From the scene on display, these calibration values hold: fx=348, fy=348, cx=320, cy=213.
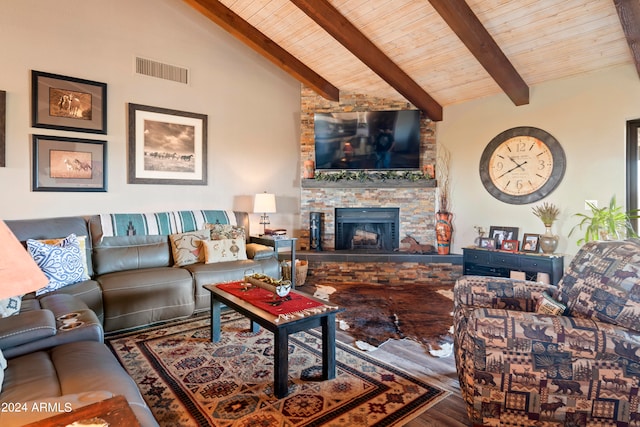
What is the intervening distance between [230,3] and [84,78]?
1.88 m

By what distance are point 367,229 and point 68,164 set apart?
155 inches

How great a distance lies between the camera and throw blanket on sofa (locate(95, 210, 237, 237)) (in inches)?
145

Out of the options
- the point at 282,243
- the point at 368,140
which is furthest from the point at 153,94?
the point at 368,140

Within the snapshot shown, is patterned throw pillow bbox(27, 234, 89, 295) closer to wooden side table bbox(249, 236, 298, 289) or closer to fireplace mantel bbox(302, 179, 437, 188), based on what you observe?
wooden side table bbox(249, 236, 298, 289)

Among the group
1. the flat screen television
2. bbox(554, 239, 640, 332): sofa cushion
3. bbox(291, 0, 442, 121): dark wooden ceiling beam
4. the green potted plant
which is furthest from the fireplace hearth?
bbox(554, 239, 640, 332): sofa cushion

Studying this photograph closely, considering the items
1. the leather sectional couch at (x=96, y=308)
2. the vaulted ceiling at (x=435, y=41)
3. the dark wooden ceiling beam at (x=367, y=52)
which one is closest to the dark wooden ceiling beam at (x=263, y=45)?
the vaulted ceiling at (x=435, y=41)

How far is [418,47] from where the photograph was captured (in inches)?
158

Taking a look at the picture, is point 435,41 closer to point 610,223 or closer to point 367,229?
point 610,223

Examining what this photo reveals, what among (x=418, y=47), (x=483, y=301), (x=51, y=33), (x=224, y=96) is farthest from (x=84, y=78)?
(x=483, y=301)

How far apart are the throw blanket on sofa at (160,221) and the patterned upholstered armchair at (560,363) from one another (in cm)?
334

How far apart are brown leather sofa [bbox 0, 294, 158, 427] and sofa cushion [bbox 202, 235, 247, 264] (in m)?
1.69

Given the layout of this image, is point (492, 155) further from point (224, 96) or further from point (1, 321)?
point (1, 321)

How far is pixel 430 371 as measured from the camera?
2416mm

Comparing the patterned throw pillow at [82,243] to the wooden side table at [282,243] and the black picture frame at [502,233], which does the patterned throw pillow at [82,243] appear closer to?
the wooden side table at [282,243]
